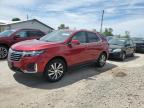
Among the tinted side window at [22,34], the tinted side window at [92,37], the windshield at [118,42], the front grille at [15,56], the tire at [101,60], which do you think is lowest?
the tire at [101,60]

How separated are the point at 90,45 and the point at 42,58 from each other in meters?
2.69

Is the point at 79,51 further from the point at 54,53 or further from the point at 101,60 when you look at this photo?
the point at 101,60

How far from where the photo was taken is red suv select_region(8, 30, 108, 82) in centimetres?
550

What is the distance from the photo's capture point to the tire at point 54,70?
5.80 m

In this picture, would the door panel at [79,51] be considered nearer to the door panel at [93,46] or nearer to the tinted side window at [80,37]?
the tinted side window at [80,37]

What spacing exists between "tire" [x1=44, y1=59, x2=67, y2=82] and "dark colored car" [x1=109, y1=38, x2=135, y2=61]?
19.1ft

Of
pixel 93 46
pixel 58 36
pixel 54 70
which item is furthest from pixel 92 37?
pixel 54 70

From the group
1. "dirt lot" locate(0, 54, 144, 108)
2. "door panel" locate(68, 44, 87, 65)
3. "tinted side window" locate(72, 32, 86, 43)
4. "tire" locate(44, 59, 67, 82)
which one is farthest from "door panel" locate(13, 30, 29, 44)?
"tire" locate(44, 59, 67, 82)

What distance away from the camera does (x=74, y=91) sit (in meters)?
5.29

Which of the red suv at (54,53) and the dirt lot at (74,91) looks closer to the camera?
the dirt lot at (74,91)

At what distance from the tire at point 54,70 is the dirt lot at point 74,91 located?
0.20m

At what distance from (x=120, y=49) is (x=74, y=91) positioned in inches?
276

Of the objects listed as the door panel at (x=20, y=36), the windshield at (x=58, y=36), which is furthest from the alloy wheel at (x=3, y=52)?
the windshield at (x=58, y=36)

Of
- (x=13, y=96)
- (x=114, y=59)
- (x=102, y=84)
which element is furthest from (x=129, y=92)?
(x=114, y=59)
